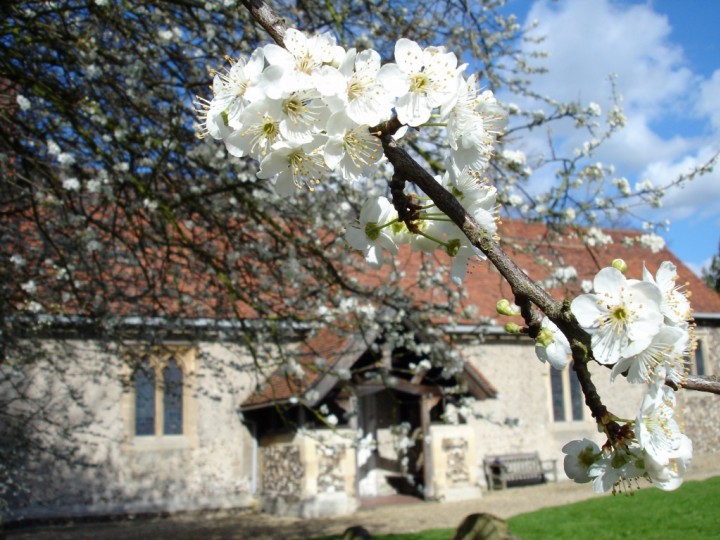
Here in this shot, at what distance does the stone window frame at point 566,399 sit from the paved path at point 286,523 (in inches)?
120

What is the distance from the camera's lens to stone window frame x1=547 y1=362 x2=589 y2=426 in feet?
56.3

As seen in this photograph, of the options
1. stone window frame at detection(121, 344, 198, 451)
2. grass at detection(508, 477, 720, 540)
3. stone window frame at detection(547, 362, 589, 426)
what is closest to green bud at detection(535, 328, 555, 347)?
grass at detection(508, 477, 720, 540)

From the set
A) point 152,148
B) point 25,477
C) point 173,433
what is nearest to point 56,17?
point 152,148

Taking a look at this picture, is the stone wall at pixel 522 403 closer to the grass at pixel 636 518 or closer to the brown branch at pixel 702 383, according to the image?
the grass at pixel 636 518

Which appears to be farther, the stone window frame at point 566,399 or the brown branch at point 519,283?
the stone window frame at point 566,399

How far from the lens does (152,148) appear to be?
17.0ft

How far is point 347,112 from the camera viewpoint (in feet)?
4.09

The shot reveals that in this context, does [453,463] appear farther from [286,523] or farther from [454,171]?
[454,171]

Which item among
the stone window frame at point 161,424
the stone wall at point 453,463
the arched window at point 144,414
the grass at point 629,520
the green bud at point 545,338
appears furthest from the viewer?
the arched window at point 144,414

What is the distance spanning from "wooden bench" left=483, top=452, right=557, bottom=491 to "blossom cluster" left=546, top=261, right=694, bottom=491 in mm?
14606

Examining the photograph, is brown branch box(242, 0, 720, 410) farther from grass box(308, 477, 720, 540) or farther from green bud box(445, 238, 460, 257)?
grass box(308, 477, 720, 540)

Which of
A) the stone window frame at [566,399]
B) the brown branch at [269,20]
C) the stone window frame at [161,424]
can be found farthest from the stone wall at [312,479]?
the brown branch at [269,20]

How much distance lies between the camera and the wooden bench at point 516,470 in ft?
50.5

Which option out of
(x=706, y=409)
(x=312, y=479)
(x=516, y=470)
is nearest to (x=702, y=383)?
(x=312, y=479)
